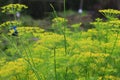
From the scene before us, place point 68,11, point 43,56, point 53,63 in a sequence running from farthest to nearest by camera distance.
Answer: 1. point 68,11
2. point 43,56
3. point 53,63

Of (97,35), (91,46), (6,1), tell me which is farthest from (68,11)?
(91,46)

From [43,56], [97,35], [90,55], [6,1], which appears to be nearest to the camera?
[90,55]

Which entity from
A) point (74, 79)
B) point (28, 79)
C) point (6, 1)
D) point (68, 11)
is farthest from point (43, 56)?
point (68, 11)

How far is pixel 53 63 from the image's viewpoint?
3.80 meters

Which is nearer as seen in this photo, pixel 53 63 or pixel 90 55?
pixel 90 55

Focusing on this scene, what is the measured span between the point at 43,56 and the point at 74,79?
0.72 metres

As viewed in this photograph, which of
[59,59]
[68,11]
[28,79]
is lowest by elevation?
[68,11]

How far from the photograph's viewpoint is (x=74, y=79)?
Answer: 376cm

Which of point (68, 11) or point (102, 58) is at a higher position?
point (102, 58)

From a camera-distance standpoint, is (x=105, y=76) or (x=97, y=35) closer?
(x=105, y=76)

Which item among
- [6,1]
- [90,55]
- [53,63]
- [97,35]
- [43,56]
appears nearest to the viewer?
[90,55]

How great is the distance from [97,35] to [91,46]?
1012 millimetres

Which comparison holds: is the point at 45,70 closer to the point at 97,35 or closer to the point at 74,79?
the point at 74,79

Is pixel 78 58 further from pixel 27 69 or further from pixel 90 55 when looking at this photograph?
pixel 27 69
